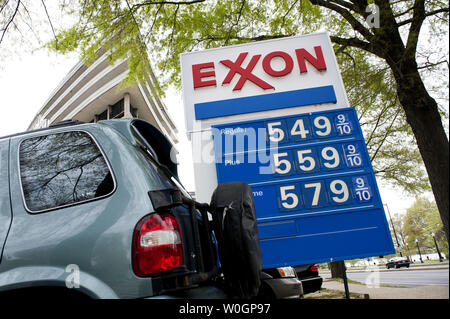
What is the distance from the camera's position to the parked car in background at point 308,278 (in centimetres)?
693

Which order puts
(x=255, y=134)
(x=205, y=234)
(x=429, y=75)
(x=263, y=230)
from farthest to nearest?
(x=429, y=75)
(x=255, y=134)
(x=263, y=230)
(x=205, y=234)

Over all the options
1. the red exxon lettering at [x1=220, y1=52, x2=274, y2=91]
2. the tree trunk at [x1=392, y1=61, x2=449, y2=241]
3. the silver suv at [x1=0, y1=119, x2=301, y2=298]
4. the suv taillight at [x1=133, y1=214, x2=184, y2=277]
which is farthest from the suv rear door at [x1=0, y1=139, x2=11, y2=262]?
the tree trunk at [x1=392, y1=61, x2=449, y2=241]

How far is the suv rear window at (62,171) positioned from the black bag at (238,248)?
29.7 inches

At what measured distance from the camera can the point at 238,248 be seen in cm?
176

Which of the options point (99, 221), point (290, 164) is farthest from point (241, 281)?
point (290, 164)

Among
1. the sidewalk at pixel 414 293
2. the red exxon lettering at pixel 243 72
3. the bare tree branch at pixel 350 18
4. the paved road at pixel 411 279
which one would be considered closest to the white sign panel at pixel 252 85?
the red exxon lettering at pixel 243 72

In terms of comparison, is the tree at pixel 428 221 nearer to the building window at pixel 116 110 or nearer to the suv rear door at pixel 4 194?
the suv rear door at pixel 4 194

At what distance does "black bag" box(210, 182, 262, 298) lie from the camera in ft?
5.75

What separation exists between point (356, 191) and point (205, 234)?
248cm

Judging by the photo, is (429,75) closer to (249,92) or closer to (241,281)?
(249,92)

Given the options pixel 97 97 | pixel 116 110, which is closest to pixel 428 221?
pixel 97 97

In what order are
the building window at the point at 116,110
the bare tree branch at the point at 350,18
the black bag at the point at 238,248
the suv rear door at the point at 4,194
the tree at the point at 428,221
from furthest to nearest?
the building window at the point at 116,110, the bare tree branch at the point at 350,18, the tree at the point at 428,221, the black bag at the point at 238,248, the suv rear door at the point at 4,194

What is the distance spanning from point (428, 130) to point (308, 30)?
13.2 feet
